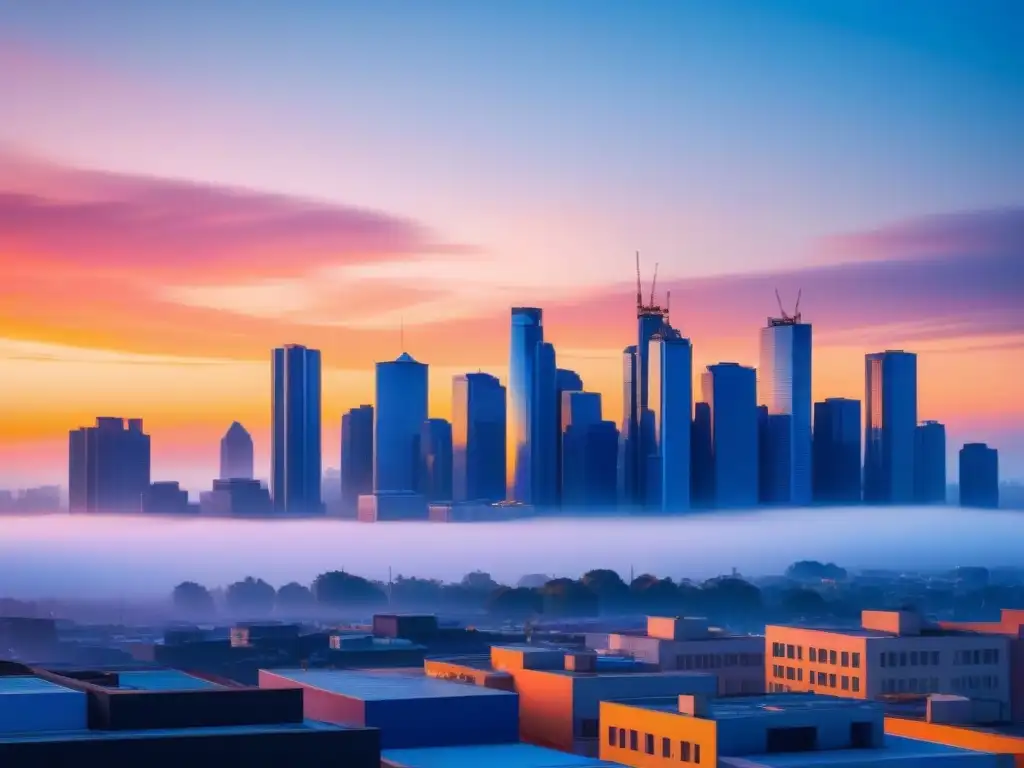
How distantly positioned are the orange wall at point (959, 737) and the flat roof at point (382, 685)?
10.6 meters

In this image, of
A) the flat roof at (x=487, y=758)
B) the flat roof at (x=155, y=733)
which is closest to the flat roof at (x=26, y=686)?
the flat roof at (x=155, y=733)

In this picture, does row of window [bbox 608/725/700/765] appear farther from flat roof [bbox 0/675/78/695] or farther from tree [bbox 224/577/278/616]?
tree [bbox 224/577/278/616]

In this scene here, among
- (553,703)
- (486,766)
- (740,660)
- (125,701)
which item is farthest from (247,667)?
(125,701)

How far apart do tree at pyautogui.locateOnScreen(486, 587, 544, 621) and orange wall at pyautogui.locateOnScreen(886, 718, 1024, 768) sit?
4065 inches

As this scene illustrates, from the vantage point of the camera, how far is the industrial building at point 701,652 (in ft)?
195

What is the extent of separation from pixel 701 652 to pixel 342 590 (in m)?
101

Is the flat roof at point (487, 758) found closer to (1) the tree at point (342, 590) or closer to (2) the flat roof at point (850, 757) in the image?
(2) the flat roof at point (850, 757)

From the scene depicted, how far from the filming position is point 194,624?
14000 centimetres

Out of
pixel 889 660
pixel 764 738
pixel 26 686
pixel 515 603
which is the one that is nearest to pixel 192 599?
pixel 515 603

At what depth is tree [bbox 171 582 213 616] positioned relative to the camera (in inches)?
5748

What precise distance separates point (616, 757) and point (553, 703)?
209 inches

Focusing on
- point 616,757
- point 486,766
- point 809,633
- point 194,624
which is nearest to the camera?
point 486,766

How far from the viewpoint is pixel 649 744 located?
40.4 metres

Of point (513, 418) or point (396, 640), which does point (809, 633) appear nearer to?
point (396, 640)
